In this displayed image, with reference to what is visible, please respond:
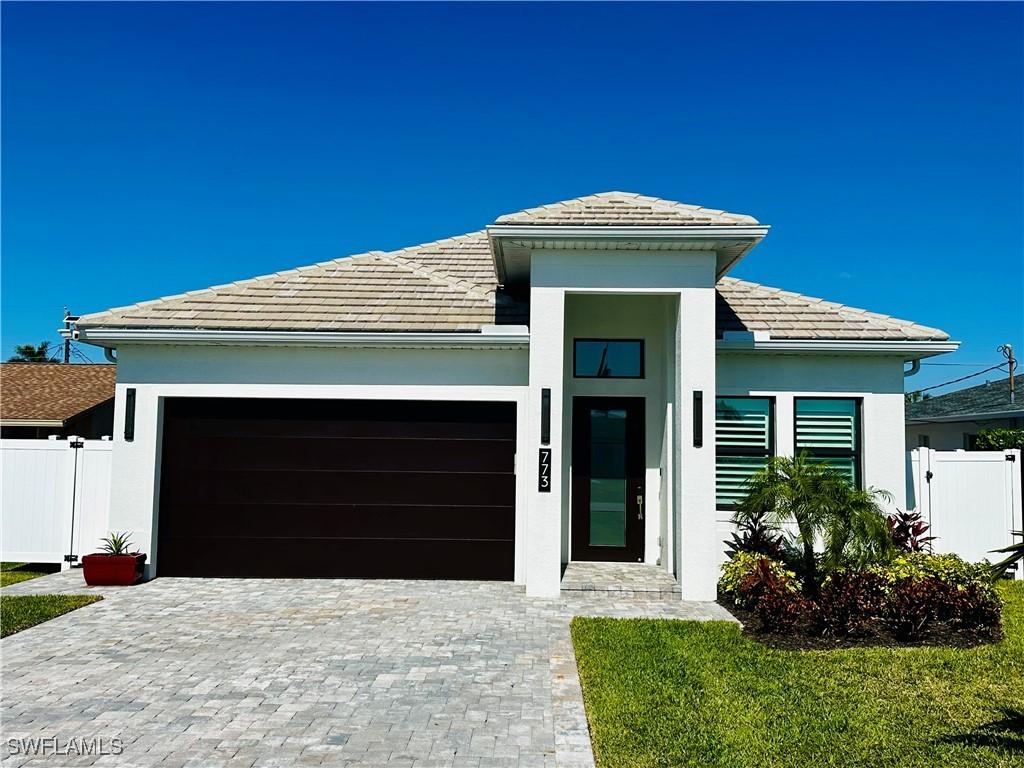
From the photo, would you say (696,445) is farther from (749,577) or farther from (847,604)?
(847,604)

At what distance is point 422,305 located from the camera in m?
10.4

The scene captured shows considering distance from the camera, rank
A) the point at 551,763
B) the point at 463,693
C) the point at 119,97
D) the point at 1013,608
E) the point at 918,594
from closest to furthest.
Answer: the point at 551,763
the point at 463,693
the point at 918,594
the point at 1013,608
the point at 119,97

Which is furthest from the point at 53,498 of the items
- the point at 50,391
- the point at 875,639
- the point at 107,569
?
the point at 875,639

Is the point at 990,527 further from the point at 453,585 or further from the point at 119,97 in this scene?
the point at 119,97

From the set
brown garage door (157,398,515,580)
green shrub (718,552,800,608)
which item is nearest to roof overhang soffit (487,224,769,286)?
brown garage door (157,398,515,580)

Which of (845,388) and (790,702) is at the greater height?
(845,388)

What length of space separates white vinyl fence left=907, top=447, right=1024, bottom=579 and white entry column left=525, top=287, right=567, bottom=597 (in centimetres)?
573

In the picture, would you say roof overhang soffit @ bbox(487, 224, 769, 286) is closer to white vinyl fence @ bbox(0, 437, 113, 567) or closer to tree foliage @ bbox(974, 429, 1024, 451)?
white vinyl fence @ bbox(0, 437, 113, 567)

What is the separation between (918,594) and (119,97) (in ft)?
44.5

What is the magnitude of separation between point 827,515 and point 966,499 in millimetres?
4579

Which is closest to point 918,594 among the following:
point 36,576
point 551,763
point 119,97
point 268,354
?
point 551,763

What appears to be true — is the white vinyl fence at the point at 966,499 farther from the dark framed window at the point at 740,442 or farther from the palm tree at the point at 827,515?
the palm tree at the point at 827,515

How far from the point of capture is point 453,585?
9.45 m

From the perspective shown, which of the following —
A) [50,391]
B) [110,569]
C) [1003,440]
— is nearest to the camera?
[110,569]
